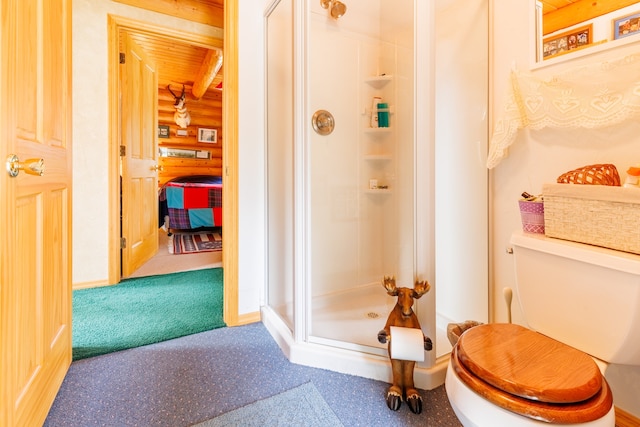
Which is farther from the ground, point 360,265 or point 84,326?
point 360,265

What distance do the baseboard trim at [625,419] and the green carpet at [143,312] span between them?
1.87 m

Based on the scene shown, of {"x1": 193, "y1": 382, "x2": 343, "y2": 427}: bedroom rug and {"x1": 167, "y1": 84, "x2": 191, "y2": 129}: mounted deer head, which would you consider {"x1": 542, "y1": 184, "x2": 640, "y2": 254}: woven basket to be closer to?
{"x1": 193, "y1": 382, "x2": 343, "y2": 427}: bedroom rug

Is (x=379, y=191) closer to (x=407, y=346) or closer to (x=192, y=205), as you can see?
(x=407, y=346)

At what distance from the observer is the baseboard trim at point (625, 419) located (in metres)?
1.10

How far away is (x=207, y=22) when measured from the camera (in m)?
2.80

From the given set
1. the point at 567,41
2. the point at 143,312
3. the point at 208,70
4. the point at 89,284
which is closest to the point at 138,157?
the point at 89,284

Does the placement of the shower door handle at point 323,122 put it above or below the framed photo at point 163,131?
below

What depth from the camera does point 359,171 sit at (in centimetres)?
210

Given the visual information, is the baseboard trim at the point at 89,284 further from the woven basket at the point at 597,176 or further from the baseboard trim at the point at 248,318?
the woven basket at the point at 597,176

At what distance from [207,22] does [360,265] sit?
251 centimetres

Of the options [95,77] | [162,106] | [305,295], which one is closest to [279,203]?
Answer: [305,295]

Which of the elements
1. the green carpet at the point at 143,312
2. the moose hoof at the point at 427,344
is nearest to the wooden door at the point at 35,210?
the green carpet at the point at 143,312

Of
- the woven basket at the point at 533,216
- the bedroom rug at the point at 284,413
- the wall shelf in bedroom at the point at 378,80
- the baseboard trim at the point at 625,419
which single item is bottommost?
the bedroom rug at the point at 284,413

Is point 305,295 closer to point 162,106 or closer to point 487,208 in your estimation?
point 487,208
